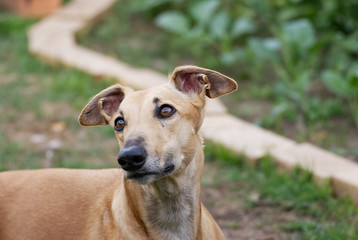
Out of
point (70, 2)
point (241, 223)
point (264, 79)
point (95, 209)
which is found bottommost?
point (70, 2)

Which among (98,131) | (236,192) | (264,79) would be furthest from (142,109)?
(264,79)

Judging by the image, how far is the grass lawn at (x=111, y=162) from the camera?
4359 mm

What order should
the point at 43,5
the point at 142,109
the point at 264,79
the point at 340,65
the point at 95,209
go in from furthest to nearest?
1. the point at 43,5
2. the point at 264,79
3. the point at 340,65
4. the point at 95,209
5. the point at 142,109

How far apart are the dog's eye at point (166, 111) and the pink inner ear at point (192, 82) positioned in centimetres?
34

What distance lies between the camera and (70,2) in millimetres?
10555

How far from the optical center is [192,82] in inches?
137

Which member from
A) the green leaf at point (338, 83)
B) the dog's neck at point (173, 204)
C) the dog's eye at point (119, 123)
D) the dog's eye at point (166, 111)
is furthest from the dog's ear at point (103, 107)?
the green leaf at point (338, 83)

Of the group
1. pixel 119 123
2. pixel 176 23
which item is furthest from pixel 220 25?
pixel 119 123

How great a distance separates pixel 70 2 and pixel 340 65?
571cm

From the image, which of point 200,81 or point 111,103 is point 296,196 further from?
point 111,103

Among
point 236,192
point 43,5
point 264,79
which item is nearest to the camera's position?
point 236,192

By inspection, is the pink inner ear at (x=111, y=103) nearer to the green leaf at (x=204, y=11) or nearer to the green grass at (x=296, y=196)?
the green grass at (x=296, y=196)

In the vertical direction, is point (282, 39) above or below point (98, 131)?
above

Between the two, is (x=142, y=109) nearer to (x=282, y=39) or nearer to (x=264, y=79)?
(x=282, y=39)
